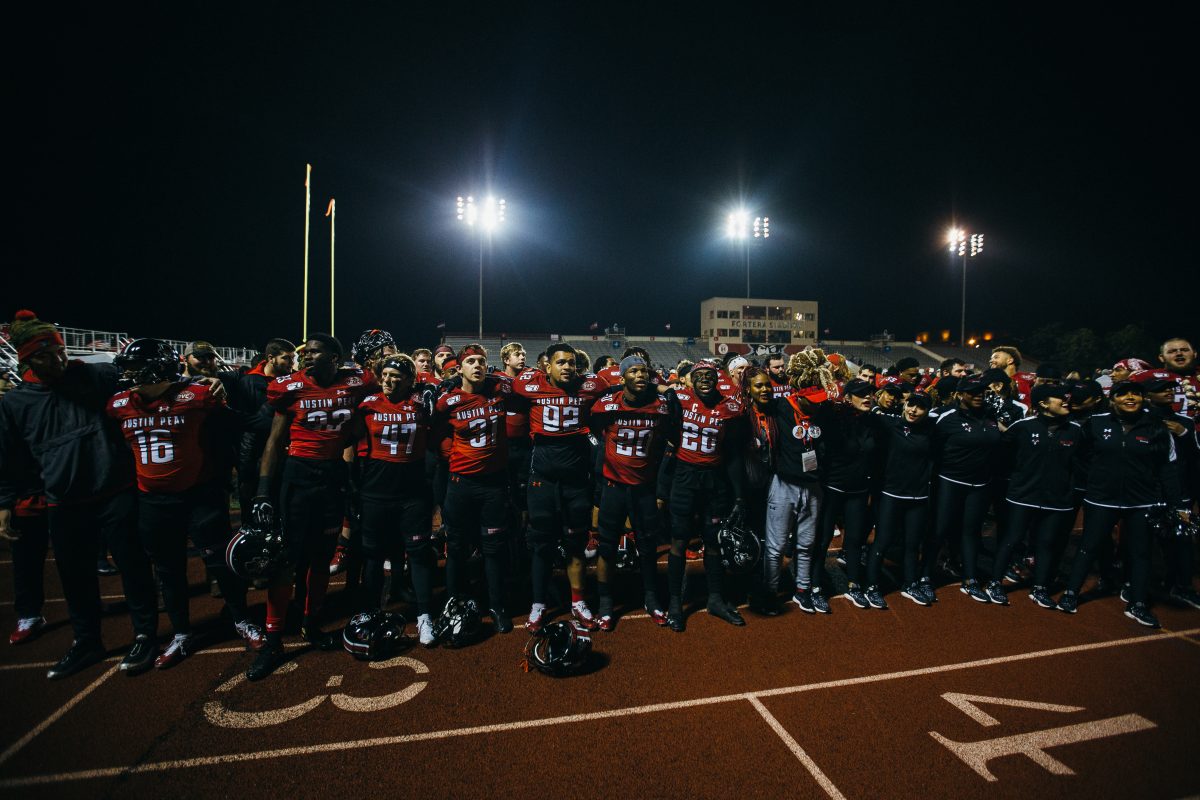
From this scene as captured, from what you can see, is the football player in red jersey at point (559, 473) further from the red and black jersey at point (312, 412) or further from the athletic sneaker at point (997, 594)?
the athletic sneaker at point (997, 594)

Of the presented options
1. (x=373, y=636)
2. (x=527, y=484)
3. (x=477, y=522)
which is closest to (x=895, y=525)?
(x=527, y=484)

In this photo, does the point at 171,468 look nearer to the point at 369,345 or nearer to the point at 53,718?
the point at 53,718

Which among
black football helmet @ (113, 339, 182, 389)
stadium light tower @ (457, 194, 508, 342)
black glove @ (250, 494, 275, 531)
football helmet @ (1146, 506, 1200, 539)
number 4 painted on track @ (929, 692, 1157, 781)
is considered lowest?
number 4 painted on track @ (929, 692, 1157, 781)

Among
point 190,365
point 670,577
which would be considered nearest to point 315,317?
point 190,365

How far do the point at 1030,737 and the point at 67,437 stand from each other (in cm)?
702

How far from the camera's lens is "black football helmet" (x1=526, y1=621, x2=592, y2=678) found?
3.91 meters

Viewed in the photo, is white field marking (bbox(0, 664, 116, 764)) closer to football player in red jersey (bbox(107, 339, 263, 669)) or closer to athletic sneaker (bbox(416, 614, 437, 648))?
football player in red jersey (bbox(107, 339, 263, 669))

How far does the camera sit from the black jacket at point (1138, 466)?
4.82 m

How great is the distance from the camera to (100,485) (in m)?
3.86

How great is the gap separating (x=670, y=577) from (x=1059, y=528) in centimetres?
395

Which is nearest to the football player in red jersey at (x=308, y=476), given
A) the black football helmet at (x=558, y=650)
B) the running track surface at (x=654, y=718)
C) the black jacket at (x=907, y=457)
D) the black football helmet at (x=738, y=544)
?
the running track surface at (x=654, y=718)

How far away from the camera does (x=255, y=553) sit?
3.84 m

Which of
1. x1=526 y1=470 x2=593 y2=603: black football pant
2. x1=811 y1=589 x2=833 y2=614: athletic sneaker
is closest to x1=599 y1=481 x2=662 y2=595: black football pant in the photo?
x1=526 y1=470 x2=593 y2=603: black football pant

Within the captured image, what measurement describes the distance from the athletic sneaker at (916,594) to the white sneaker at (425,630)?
4741mm
